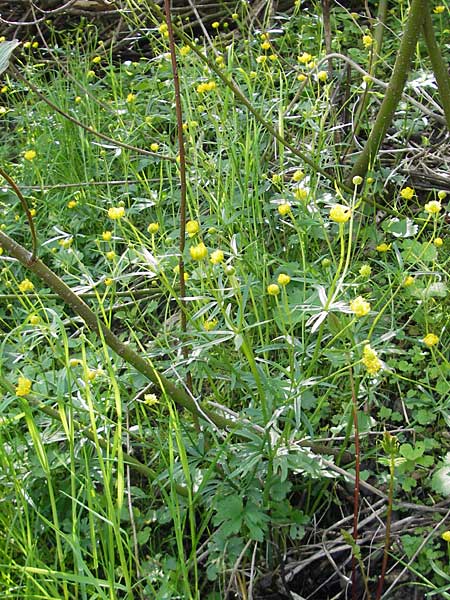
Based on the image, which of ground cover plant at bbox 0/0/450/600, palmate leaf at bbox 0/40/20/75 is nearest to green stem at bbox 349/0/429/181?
ground cover plant at bbox 0/0/450/600

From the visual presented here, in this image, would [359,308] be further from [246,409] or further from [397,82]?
[397,82]

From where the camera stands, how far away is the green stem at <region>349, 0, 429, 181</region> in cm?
142

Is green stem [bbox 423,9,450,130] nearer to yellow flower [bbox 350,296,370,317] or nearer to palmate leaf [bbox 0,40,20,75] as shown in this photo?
yellow flower [bbox 350,296,370,317]

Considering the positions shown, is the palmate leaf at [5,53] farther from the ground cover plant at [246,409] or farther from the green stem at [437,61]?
the green stem at [437,61]

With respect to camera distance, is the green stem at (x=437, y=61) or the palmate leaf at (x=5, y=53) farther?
the green stem at (x=437, y=61)

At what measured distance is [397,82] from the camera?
1.54 m

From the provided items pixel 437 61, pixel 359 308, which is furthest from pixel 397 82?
pixel 359 308

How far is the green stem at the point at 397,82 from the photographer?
1.42m

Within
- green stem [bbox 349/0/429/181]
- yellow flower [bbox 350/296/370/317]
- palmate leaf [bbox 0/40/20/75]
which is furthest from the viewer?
green stem [bbox 349/0/429/181]

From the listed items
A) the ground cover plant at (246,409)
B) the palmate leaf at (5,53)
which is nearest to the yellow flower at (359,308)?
the ground cover plant at (246,409)

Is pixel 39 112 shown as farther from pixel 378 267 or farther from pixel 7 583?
pixel 7 583

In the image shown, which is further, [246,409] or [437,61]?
[437,61]

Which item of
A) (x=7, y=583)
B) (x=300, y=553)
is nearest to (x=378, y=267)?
(x=300, y=553)

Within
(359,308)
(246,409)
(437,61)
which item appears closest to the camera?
(359,308)
